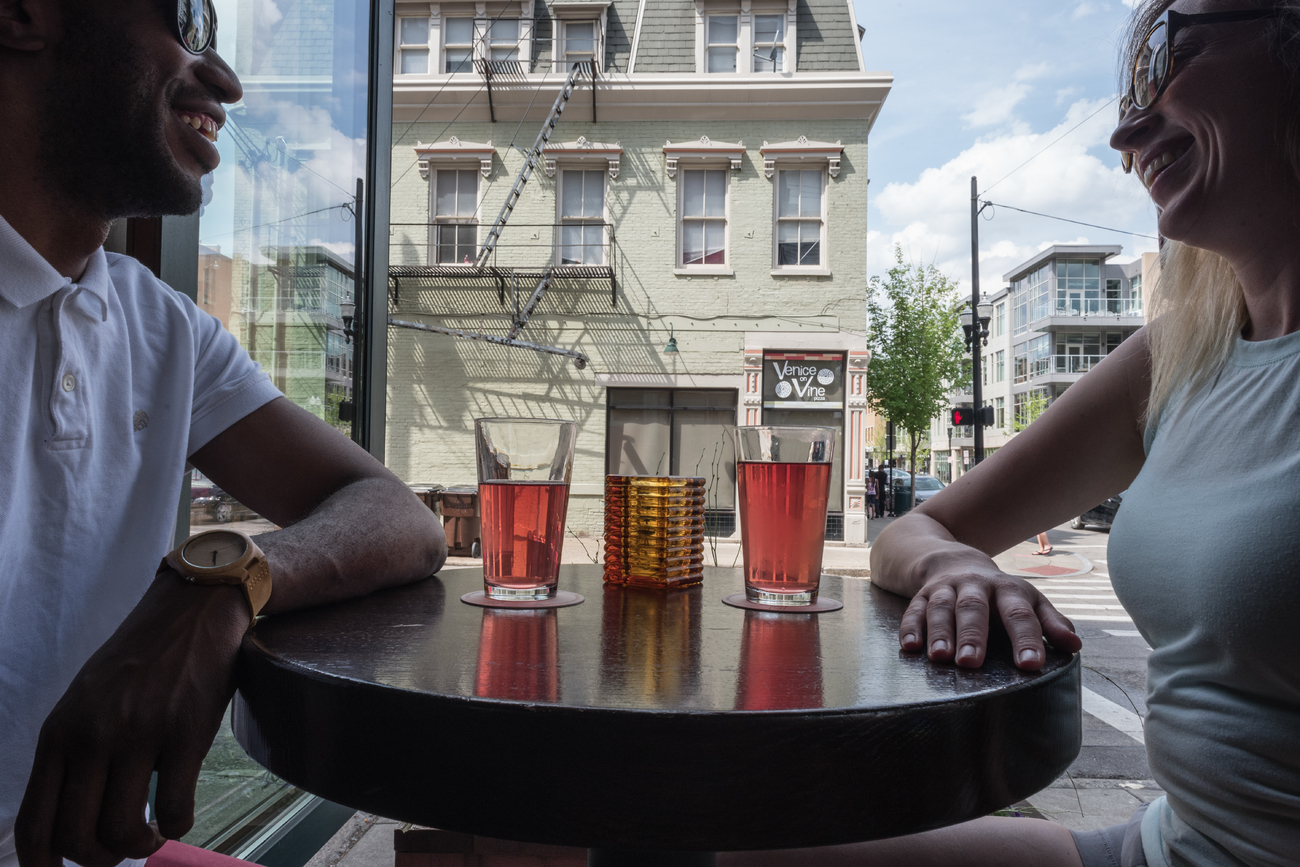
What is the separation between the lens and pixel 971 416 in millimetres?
14391

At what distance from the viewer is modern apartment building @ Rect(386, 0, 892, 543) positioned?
12797mm

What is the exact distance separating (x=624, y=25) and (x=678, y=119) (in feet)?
5.91

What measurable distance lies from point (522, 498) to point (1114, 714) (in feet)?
16.0

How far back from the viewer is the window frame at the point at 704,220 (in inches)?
509

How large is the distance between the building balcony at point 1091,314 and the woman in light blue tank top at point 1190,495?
181 ft

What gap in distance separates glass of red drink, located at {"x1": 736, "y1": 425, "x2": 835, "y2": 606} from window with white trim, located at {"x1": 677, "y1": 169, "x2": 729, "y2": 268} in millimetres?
12259

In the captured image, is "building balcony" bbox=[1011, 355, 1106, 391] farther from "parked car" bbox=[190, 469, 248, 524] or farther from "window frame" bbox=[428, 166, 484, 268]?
"parked car" bbox=[190, 469, 248, 524]

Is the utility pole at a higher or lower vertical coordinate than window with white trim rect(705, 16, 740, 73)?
lower

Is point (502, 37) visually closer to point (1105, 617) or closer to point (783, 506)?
point (1105, 617)

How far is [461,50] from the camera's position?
13.1 meters

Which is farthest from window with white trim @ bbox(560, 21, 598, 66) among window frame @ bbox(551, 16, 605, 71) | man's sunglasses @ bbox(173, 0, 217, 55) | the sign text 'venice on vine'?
man's sunglasses @ bbox(173, 0, 217, 55)

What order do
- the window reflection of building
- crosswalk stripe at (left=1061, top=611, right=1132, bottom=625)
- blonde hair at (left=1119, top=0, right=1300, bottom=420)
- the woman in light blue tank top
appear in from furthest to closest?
crosswalk stripe at (left=1061, top=611, right=1132, bottom=625) → the window reflection of building → blonde hair at (left=1119, top=0, right=1300, bottom=420) → the woman in light blue tank top

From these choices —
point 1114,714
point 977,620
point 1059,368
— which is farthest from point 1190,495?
point 1059,368

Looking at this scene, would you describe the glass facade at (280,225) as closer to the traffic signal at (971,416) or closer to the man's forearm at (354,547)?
the man's forearm at (354,547)
